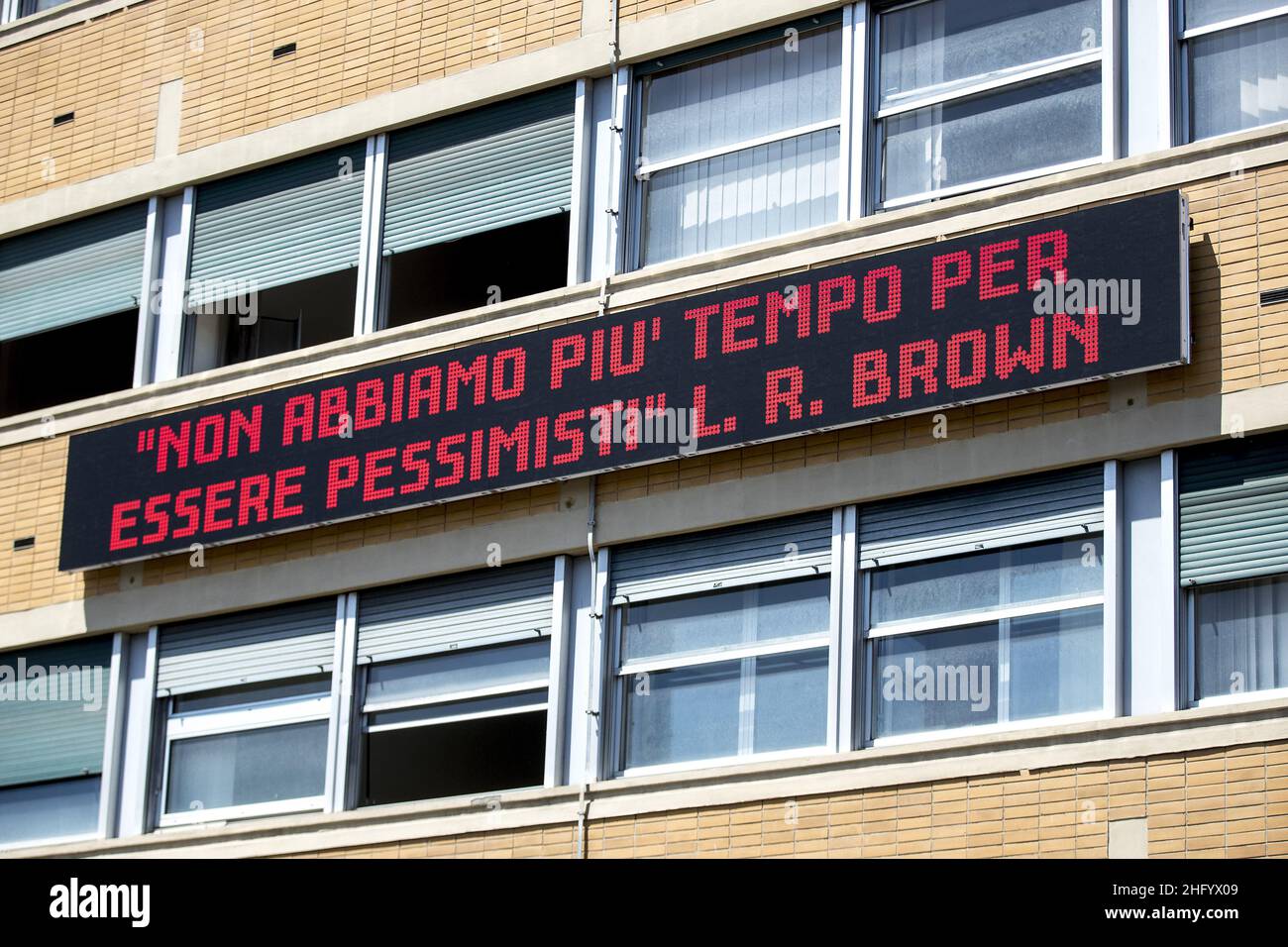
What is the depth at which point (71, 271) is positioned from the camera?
19.8 meters

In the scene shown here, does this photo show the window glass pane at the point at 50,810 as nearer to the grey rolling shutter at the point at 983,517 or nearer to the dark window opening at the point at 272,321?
the dark window opening at the point at 272,321

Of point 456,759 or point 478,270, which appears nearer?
point 456,759

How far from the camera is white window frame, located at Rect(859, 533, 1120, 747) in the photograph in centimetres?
1391

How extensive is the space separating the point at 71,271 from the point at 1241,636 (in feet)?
34.2

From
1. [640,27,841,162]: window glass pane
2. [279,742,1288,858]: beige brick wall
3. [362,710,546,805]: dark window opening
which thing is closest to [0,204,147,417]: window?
[362,710,546,805]: dark window opening

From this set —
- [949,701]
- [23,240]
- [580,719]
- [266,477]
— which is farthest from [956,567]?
[23,240]

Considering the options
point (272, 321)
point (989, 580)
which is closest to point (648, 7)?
point (272, 321)

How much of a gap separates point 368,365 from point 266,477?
1086 millimetres

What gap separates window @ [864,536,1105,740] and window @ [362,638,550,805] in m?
2.56

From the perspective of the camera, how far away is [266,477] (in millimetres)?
17375

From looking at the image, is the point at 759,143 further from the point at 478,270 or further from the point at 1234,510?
the point at 1234,510

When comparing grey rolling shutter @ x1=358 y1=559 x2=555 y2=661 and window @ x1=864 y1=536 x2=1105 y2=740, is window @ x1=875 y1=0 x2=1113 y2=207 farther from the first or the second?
grey rolling shutter @ x1=358 y1=559 x2=555 y2=661
